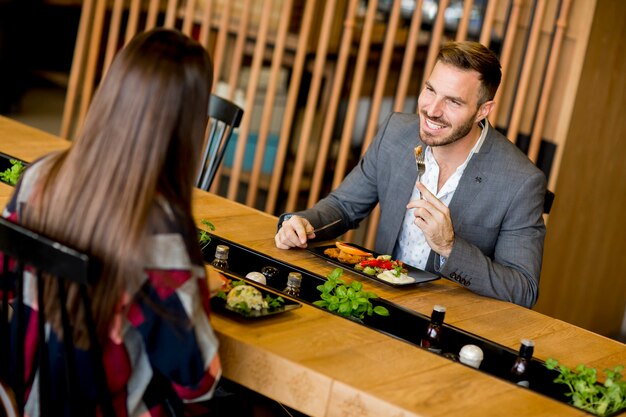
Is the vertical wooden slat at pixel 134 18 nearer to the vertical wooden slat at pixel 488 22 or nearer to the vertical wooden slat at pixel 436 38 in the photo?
the vertical wooden slat at pixel 436 38

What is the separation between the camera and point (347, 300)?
2137 millimetres

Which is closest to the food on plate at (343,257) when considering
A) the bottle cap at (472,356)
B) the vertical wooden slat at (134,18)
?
the bottle cap at (472,356)

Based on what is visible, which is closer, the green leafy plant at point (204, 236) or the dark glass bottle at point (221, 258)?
the dark glass bottle at point (221, 258)

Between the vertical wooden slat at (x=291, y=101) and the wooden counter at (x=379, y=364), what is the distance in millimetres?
2193

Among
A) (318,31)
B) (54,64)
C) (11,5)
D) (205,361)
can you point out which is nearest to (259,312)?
(205,361)

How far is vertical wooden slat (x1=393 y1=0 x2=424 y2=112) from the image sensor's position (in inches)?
163

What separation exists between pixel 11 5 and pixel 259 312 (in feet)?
19.8

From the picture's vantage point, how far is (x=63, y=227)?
1592mm

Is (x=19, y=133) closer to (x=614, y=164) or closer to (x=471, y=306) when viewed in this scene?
(x=471, y=306)

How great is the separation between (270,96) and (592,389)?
9.28ft

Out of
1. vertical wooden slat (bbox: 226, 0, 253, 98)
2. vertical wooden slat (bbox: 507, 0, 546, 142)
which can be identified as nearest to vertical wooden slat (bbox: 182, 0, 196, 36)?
vertical wooden slat (bbox: 226, 0, 253, 98)

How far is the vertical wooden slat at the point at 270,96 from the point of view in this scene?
439 cm

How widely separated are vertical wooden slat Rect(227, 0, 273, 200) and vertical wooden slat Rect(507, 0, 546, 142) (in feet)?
4.01

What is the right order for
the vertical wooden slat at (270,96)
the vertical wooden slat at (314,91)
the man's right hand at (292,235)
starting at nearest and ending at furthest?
the man's right hand at (292,235) → the vertical wooden slat at (314,91) → the vertical wooden slat at (270,96)
